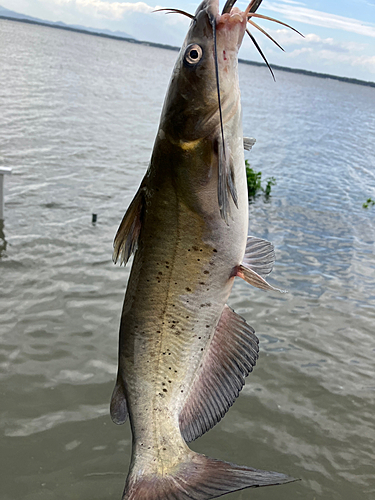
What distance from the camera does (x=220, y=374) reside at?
193cm

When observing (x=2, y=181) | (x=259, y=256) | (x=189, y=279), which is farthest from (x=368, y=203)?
(x=189, y=279)

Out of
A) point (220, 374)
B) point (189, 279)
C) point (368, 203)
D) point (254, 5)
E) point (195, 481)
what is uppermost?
point (254, 5)

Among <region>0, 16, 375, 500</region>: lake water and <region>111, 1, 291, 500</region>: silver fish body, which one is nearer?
<region>111, 1, 291, 500</region>: silver fish body

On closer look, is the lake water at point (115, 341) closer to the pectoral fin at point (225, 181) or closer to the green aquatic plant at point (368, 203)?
the green aquatic plant at point (368, 203)

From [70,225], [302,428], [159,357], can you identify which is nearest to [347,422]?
[302,428]

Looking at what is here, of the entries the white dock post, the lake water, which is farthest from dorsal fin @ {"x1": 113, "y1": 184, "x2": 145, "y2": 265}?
the white dock post

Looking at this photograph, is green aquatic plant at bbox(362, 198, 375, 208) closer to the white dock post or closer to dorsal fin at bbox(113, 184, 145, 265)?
the white dock post

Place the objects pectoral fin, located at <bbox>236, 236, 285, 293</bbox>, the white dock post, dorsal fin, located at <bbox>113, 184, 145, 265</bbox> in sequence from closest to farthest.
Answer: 1. dorsal fin, located at <bbox>113, 184, 145, 265</bbox>
2. pectoral fin, located at <bbox>236, 236, 285, 293</bbox>
3. the white dock post

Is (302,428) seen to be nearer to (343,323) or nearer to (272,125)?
(343,323)

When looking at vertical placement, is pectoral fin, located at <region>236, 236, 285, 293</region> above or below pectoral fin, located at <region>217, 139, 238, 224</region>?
below

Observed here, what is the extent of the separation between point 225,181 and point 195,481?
1164 millimetres

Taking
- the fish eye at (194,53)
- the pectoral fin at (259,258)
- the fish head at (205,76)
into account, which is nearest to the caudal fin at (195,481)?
the pectoral fin at (259,258)

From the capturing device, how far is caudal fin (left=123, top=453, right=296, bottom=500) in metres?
1.73

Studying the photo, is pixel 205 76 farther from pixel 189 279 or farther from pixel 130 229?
pixel 189 279
